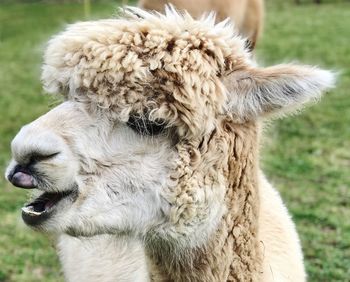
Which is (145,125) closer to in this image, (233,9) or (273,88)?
(273,88)

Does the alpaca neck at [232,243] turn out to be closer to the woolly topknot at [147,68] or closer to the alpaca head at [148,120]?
the alpaca head at [148,120]

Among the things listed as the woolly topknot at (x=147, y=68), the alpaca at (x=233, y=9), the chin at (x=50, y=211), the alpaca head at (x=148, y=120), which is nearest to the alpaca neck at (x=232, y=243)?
the alpaca head at (x=148, y=120)

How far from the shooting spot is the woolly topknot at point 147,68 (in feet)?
8.24

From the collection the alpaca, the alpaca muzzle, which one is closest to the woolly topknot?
the alpaca muzzle

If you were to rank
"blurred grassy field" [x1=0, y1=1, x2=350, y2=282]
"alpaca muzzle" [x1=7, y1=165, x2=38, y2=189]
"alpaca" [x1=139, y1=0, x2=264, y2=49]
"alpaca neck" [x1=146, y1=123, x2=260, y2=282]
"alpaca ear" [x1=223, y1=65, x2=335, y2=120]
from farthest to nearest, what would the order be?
"blurred grassy field" [x1=0, y1=1, x2=350, y2=282]
"alpaca" [x1=139, y1=0, x2=264, y2=49]
"alpaca neck" [x1=146, y1=123, x2=260, y2=282]
"alpaca ear" [x1=223, y1=65, x2=335, y2=120]
"alpaca muzzle" [x1=7, y1=165, x2=38, y2=189]

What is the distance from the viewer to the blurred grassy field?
5.24 meters

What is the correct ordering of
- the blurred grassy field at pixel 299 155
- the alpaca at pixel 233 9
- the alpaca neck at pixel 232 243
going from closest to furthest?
1. the alpaca neck at pixel 232 243
2. the alpaca at pixel 233 9
3. the blurred grassy field at pixel 299 155

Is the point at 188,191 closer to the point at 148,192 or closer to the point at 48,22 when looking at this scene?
the point at 148,192

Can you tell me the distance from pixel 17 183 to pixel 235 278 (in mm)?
930

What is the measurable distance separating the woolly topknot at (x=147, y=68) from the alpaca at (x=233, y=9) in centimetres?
212

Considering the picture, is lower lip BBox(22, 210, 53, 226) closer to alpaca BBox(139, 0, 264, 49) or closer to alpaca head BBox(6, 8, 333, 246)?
alpaca head BBox(6, 8, 333, 246)

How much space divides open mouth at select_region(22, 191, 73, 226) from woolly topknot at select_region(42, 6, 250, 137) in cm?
36

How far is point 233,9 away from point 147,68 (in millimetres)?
3395

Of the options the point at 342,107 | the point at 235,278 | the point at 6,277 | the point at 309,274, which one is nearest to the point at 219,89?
the point at 235,278
